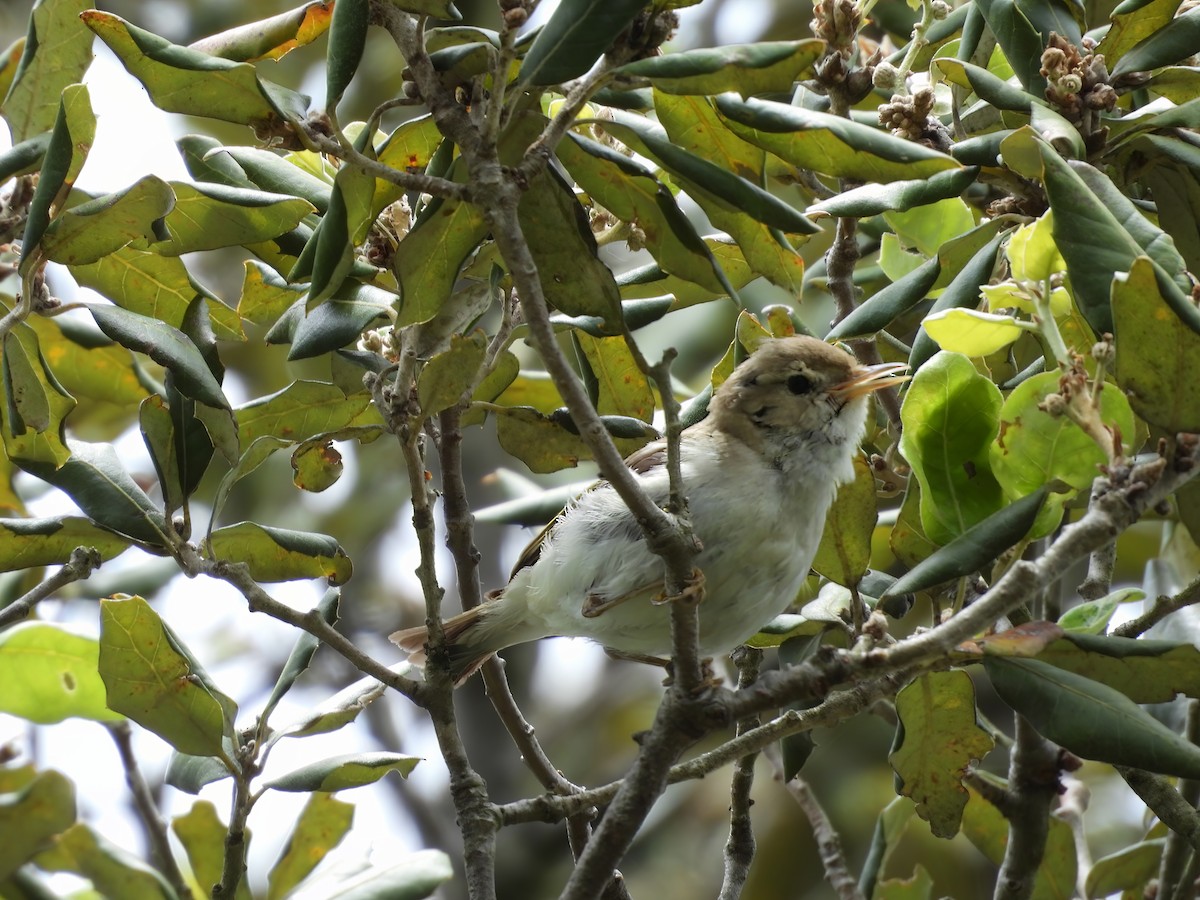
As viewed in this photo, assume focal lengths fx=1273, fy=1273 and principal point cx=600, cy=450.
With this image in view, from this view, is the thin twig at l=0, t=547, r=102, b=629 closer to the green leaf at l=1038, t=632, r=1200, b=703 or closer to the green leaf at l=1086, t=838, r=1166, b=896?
the green leaf at l=1038, t=632, r=1200, b=703

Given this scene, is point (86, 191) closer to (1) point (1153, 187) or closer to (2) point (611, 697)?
(1) point (1153, 187)

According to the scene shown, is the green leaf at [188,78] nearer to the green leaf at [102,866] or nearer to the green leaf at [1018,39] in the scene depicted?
the green leaf at [1018,39]

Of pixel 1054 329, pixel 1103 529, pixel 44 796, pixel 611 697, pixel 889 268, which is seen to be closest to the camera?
pixel 1103 529

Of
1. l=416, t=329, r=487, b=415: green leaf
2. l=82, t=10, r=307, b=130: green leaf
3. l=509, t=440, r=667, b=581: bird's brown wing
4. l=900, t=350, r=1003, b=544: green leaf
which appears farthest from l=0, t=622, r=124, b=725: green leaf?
l=900, t=350, r=1003, b=544: green leaf

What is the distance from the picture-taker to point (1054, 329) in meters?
1.87

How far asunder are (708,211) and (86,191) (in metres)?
1.19

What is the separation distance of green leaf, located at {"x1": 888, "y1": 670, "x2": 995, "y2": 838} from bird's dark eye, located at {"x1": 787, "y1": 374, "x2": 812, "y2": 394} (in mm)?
924

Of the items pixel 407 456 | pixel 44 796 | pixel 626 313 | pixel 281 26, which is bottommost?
pixel 44 796

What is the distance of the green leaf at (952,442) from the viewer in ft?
7.04

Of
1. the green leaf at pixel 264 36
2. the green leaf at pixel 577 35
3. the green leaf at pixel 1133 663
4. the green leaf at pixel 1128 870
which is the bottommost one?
the green leaf at pixel 1128 870

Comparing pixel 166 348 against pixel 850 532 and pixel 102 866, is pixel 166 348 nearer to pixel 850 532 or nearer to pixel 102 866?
pixel 102 866

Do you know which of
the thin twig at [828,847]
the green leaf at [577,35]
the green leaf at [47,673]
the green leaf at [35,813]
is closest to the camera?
the green leaf at [577,35]

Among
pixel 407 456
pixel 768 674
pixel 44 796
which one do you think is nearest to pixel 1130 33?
pixel 768 674

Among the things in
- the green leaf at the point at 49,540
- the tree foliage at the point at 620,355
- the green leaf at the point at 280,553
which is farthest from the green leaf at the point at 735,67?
the green leaf at the point at 49,540
